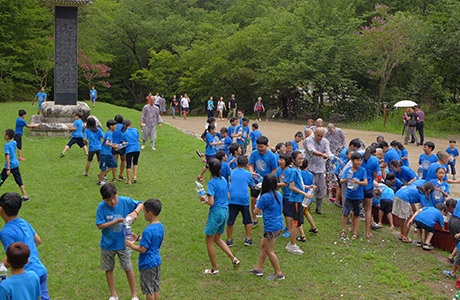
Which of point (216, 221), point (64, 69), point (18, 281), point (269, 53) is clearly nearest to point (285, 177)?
point (216, 221)

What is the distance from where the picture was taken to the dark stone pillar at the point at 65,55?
17391 millimetres

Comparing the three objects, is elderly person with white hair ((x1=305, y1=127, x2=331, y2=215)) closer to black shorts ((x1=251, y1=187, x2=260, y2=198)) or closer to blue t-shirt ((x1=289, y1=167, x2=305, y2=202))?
Answer: black shorts ((x1=251, y1=187, x2=260, y2=198))

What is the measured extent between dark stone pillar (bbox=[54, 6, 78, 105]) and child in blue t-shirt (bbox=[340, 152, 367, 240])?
13.2 meters

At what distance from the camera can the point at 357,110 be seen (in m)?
29.2

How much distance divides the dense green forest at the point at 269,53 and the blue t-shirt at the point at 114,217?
21.6 metres

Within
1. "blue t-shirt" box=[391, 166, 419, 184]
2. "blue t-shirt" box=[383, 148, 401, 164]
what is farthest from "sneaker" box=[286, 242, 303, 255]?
"blue t-shirt" box=[383, 148, 401, 164]

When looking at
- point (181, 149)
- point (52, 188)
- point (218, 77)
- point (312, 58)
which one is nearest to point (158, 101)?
point (218, 77)

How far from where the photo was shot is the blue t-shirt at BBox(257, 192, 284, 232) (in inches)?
244

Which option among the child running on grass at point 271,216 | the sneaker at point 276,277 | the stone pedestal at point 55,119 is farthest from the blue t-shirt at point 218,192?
the stone pedestal at point 55,119

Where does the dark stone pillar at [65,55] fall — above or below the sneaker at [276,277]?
above

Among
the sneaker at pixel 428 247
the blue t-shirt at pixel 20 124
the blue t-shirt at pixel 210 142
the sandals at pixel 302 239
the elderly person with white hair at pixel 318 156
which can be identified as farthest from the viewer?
the blue t-shirt at pixel 20 124

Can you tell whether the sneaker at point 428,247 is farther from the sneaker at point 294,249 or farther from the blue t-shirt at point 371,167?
the sneaker at point 294,249

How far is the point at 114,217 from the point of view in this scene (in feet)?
16.9

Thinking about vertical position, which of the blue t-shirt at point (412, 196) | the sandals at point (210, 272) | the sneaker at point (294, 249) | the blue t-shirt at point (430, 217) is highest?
the blue t-shirt at point (412, 196)
